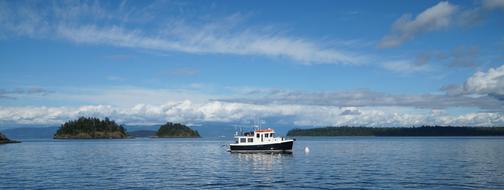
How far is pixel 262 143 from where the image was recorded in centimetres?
11150

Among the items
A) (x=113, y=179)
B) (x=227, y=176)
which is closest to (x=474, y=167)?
(x=227, y=176)

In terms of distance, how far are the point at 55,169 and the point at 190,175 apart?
2427cm

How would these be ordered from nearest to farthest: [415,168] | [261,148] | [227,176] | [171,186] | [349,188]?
[349,188] → [171,186] → [227,176] → [415,168] → [261,148]

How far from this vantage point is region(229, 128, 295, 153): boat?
110938mm

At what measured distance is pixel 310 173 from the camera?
65.8 metres

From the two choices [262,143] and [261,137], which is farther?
[261,137]

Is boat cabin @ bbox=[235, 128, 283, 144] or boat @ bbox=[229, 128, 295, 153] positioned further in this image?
boat cabin @ bbox=[235, 128, 283, 144]

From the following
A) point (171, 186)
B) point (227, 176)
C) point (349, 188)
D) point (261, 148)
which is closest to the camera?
point (349, 188)

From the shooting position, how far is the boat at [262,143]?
364 feet

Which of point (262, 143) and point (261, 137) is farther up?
point (261, 137)

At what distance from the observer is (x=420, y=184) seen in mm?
52844

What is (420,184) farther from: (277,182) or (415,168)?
(415,168)

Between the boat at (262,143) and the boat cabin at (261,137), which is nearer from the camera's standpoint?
the boat at (262,143)

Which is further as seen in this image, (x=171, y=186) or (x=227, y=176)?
(x=227, y=176)
